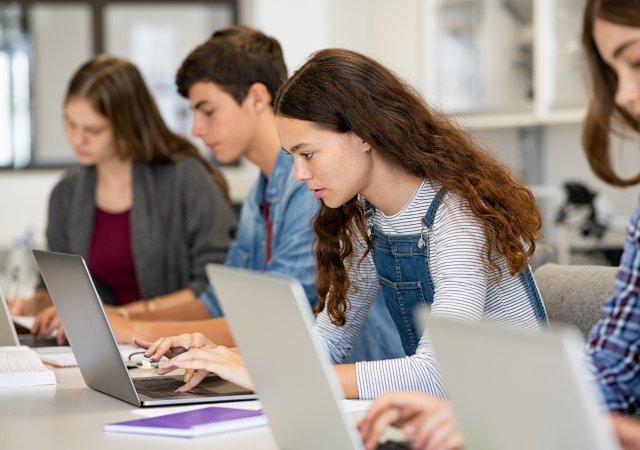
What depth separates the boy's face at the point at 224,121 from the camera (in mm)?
2461

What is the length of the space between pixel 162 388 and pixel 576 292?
0.73 meters

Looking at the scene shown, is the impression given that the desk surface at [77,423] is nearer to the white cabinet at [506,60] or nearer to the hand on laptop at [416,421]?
the hand on laptop at [416,421]

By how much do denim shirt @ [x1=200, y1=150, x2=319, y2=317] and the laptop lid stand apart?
2.96 ft

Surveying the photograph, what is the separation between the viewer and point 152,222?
3045 millimetres

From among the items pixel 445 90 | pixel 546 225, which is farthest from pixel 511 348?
pixel 445 90

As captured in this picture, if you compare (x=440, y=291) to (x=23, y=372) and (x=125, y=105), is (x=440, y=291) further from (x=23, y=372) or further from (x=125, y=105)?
(x=125, y=105)

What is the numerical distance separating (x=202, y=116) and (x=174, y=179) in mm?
589

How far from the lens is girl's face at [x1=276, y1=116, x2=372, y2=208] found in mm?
1734

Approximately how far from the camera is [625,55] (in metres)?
1.23

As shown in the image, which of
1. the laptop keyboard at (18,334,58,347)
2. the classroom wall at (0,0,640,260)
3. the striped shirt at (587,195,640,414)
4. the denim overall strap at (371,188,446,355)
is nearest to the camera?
the striped shirt at (587,195,640,414)

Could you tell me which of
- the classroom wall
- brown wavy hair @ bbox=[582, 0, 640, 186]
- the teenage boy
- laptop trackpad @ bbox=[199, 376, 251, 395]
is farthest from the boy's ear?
the classroom wall

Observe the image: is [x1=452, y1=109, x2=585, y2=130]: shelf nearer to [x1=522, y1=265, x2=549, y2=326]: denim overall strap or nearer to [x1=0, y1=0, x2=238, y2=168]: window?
[x1=0, y1=0, x2=238, y2=168]: window

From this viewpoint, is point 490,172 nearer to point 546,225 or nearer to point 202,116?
point 202,116

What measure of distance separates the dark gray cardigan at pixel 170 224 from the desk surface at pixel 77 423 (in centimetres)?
110
